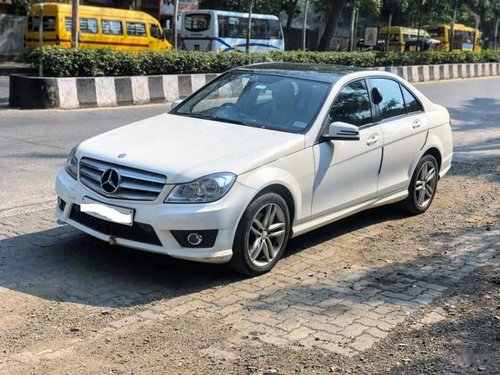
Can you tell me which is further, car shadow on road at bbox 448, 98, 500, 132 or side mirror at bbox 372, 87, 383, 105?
car shadow on road at bbox 448, 98, 500, 132

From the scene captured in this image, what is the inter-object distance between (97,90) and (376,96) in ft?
30.8

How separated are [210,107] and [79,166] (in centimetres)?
150

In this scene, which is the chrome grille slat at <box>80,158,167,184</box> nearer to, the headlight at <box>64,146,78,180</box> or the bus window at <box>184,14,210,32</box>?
the headlight at <box>64,146,78,180</box>

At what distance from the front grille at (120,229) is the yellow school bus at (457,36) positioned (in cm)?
4564

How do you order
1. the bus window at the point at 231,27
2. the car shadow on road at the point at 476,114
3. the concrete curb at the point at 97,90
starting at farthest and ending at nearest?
the bus window at the point at 231,27 < the car shadow on road at the point at 476,114 < the concrete curb at the point at 97,90

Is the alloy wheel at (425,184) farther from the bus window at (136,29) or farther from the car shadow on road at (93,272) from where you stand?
the bus window at (136,29)

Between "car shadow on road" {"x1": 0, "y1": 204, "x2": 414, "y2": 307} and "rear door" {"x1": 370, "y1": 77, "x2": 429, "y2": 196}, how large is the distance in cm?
121

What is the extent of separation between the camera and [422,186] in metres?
7.09

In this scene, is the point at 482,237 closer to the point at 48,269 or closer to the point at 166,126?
the point at 166,126

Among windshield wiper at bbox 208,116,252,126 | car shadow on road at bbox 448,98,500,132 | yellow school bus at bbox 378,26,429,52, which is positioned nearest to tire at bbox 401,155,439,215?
windshield wiper at bbox 208,116,252,126

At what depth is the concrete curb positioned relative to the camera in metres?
13.6

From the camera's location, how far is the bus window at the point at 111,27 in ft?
88.2

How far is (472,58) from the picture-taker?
110 ft


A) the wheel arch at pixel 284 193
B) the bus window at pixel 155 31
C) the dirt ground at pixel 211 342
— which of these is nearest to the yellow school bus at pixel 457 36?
the bus window at pixel 155 31
